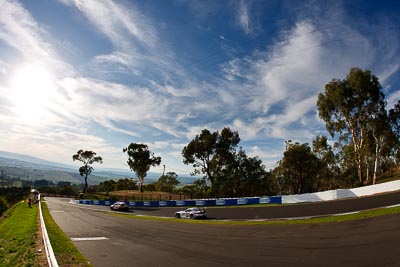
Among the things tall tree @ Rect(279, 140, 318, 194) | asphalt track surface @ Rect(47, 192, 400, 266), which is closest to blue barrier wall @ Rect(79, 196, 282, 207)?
asphalt track surface @ Rect(47, 192, 400, 266)

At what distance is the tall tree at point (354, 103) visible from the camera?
48.6m

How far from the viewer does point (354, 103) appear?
166 ft

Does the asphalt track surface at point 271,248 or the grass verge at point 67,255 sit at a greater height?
the asphalt track surface at point 271,248

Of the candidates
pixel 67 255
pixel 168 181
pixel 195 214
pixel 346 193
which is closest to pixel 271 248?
pixel 67 255

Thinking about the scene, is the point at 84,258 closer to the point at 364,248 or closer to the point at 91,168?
the point at 364,248

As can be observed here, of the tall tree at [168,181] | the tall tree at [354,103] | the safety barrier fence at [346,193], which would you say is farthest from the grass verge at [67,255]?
the tall tree at [168,181]

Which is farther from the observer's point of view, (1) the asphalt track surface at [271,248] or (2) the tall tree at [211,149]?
(2) the tall tree at [211,149]

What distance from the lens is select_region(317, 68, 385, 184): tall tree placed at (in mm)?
48594

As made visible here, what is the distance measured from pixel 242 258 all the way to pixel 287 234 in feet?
18.3

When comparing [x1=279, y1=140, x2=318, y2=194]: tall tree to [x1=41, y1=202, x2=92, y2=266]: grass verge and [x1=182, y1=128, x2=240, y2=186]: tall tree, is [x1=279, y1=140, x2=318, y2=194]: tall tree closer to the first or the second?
[x1=182, y1=128, x2=240, y2=186]: tall tree

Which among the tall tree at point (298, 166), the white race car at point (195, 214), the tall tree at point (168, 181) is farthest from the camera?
the tall tree at point (168, 181)

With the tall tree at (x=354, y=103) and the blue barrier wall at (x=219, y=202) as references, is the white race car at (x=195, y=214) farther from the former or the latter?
the tall tree at (x=354, y=103)

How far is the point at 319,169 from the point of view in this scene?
242 feet

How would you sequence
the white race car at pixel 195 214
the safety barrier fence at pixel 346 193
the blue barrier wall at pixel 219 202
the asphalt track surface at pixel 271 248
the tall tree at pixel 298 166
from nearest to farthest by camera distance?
the asphalt track surface at pixel 271 248, the white race car at pixel 195 214, the safety barrier fence at pixel 346 193, the blue barrier wall at pixel 219 202, the tall tree at pixel 298 166
